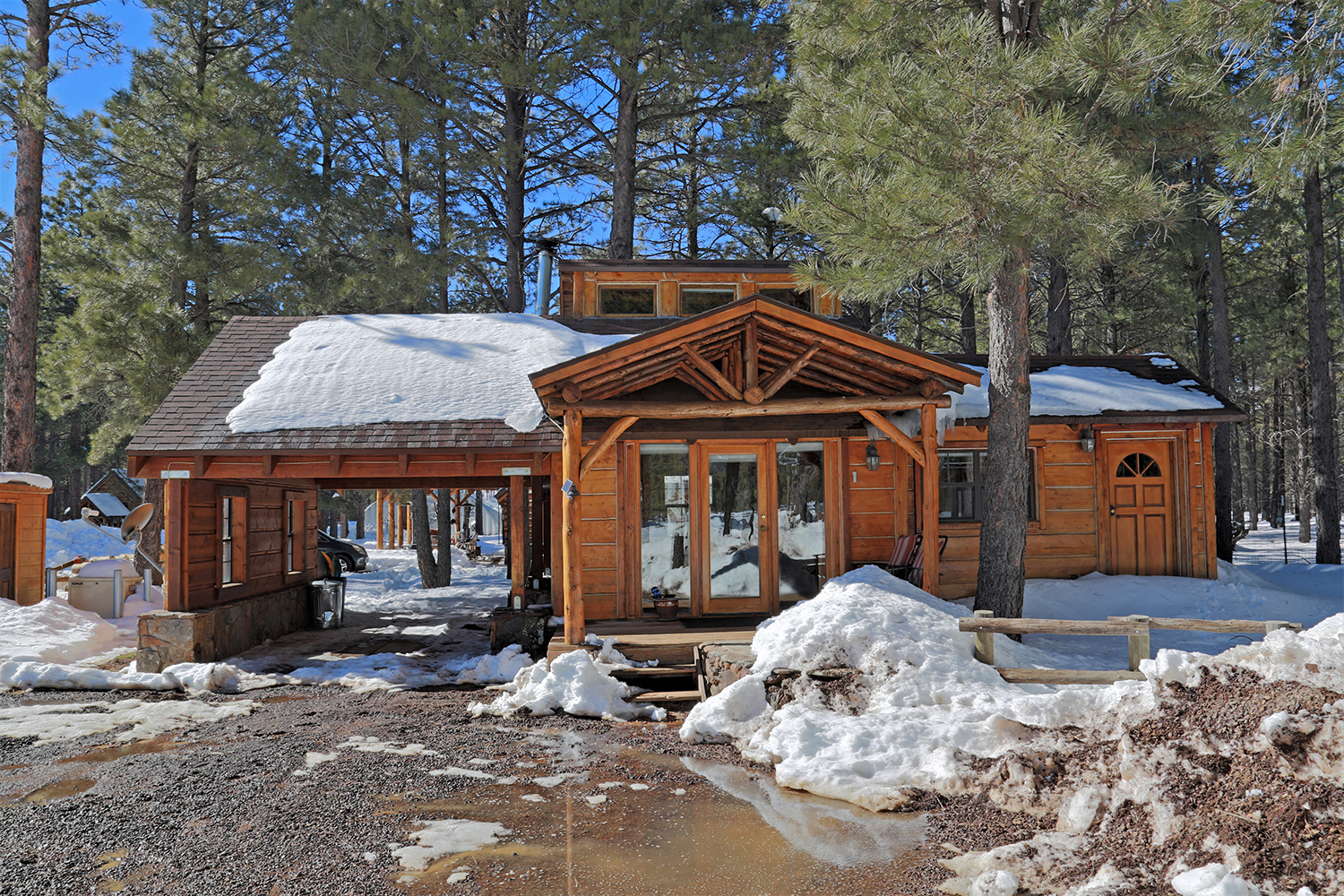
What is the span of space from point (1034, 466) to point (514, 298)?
412 inches

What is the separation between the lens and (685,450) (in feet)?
30.7

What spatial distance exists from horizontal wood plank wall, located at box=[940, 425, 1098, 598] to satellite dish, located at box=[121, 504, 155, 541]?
41.2ft

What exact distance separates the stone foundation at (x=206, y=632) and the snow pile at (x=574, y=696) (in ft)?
12.6

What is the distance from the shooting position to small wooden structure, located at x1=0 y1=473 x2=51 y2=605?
38.5 ft

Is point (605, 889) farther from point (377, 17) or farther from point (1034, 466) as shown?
point (377, 17)

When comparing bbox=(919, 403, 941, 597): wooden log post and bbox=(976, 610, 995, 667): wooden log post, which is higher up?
bbox=(919, 403, 941, 597): wooden log post

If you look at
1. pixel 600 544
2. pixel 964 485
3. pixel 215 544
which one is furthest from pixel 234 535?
pixel 964 485

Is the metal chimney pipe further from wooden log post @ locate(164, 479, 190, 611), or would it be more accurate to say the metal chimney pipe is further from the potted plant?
the potted plant

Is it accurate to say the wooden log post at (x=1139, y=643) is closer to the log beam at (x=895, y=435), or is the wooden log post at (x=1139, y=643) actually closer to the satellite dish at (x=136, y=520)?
the log beam at (x=895, y=435)

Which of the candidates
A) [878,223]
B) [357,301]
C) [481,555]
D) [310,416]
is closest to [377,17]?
[357,301]

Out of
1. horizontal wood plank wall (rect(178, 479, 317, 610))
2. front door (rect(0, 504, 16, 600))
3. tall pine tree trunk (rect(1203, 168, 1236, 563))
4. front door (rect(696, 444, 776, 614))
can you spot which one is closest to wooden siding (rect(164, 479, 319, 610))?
horizontal wood plank wall (rect(178, 479, 317, 610))

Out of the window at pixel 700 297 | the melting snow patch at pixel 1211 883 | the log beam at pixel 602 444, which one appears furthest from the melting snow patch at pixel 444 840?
the window at pixel 700 297

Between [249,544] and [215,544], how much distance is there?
113 centimetres

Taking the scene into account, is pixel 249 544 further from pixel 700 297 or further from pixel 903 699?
pixel 903 699
